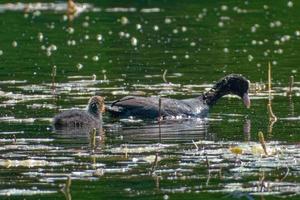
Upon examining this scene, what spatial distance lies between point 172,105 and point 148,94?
1.70m

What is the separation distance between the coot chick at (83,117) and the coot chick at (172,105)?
698 mm

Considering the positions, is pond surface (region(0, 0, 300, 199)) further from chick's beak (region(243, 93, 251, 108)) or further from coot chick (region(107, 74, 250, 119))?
coot chick (region(107, 74, 250, 119))

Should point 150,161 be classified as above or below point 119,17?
below

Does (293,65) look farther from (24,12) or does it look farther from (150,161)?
(24,12)

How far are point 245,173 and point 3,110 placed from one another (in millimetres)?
6314

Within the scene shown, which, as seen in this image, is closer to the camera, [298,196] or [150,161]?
[298,196]

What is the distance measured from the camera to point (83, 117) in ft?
58.5

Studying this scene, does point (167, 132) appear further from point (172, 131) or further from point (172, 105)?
point (172, 105)

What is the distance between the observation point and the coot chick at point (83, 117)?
17500mm

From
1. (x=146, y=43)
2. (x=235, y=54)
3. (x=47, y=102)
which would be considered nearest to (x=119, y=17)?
(x=146, y=43)

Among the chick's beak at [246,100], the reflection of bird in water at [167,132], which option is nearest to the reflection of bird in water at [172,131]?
the reflection of bird in water at [167,132]

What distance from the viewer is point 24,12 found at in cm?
3806

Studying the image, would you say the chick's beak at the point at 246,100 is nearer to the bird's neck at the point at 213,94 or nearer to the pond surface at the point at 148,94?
the pond surface at the point at 148,94

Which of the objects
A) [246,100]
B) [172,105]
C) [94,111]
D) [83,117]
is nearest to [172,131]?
[83,117]
